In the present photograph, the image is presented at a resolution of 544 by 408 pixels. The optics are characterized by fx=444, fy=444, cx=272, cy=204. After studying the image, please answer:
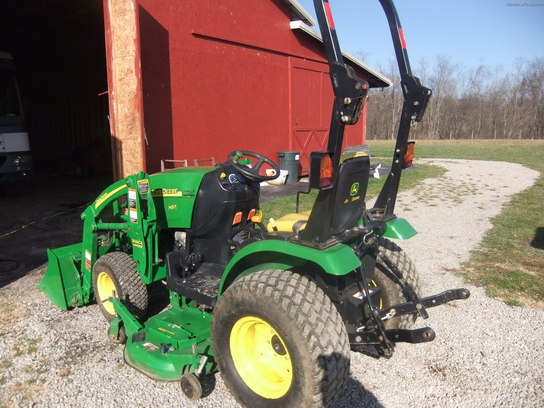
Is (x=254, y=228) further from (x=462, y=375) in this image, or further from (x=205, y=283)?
(x=462, y=375)

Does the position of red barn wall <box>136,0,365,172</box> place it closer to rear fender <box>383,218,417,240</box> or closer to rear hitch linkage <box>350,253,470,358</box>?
rear fender <box>383,218,417,240</box>

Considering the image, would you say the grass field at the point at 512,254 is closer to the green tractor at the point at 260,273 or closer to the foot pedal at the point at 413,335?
the green tractor at the point at 260,273

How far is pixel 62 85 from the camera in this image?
1514cm

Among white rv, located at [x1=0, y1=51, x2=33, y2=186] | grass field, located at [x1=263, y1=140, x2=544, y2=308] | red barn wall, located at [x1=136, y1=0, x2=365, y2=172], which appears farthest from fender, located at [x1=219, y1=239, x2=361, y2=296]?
white rv, located at [x1=0, y1=51, x2=33, y2=186]

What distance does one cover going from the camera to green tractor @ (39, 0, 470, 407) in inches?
89.0

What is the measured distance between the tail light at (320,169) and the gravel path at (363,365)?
4.62ft

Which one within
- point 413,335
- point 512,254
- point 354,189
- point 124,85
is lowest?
point 512,254

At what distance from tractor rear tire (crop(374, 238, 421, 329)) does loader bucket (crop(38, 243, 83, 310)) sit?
2548 millimetres

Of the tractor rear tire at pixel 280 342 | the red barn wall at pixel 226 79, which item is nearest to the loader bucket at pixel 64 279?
the tractor rear tire at pixel 280 342

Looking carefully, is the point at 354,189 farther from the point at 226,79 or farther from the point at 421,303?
the point at 226,79

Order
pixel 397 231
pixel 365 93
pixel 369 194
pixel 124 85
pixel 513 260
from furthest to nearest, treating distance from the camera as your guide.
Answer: pixel 369 194 < pixel 124 85 < pixel 513 260 < pixel 397 231 < pixel 365 93

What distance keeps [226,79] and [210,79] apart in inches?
19.6

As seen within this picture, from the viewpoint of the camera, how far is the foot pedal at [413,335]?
2348 mm

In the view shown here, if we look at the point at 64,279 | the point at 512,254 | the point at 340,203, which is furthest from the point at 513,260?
Result: the point at 64,279
